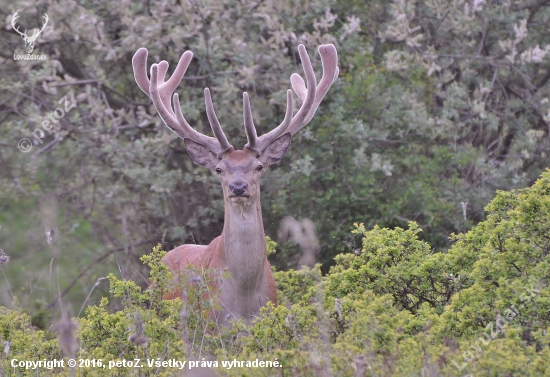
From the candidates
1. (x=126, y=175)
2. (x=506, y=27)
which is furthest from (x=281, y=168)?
(x=506, y=27)

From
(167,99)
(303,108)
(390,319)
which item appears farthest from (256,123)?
(390,319)

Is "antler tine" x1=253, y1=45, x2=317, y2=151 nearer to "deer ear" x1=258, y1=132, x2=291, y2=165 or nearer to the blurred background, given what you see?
"deer ear" x1=258, y1=132, x2=291, y2=165

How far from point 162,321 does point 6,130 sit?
4.82 meters

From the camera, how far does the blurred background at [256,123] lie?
9641mm

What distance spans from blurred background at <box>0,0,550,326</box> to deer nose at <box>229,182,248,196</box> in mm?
2321

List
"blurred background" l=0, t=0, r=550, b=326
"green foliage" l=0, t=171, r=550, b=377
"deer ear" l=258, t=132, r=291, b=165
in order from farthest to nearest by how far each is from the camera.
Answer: "blurred background" l=0, t=0, r=550, b=326 → "deer ear" l=258, t=132, r=291, b=165 → "green foliage" l=0, t=171, r=550, b=377

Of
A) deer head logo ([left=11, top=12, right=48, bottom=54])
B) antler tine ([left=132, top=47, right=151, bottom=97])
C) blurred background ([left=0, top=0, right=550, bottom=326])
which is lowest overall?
blurred background ([left=0, top=0, right=550, bottom=326])

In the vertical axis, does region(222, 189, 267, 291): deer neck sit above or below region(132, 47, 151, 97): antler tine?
below

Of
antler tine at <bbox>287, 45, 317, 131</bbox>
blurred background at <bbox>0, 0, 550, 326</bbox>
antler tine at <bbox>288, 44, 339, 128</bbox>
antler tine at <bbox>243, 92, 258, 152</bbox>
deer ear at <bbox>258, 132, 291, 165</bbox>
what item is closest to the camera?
antler tine at <bbox>243, 92, 258, 152</bbox>

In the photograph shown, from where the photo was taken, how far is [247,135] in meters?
7.04

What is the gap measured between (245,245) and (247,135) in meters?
0.78

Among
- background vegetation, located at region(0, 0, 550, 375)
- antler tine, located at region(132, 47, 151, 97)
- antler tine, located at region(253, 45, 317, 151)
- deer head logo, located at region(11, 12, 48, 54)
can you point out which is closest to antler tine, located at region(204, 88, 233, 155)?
antler tine, located at region(253, 45, 317, 151)

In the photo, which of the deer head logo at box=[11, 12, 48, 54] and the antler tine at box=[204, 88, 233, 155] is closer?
the antler tine at box=[204, 88, 233, 155]

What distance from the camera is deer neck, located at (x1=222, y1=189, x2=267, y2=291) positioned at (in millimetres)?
6926
